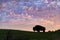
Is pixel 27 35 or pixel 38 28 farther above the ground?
pixel 38 28

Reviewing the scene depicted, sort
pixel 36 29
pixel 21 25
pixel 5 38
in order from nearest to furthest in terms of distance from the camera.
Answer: pixel 5 38 → pixel 36 29 → pixel 21 25

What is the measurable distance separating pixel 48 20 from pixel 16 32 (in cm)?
140

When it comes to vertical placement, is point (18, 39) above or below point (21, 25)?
below

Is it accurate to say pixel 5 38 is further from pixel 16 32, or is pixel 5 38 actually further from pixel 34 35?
pixel 34 35

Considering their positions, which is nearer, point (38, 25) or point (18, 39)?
point (18, 39)

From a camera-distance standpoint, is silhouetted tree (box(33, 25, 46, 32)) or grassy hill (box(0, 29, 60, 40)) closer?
grassy hill (box(0, 29, 60, 40))

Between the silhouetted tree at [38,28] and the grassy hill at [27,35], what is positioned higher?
the silhouetted tree at [38,28]

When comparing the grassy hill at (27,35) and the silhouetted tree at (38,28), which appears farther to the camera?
the silhouetted tree at (38,28)

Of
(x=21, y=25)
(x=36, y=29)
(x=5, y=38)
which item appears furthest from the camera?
(x=21, y=25)

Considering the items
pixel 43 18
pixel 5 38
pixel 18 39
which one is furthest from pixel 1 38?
pixel 43 18

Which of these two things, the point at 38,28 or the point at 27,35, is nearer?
the point at 27,35

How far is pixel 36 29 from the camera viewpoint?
564 centimetres

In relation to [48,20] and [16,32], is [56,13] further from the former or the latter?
[16,32]

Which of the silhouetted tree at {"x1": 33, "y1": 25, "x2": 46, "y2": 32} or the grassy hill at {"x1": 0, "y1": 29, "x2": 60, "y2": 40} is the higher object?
the silhouetted tree at {"x1": 33, "y1": 25, "x2": 46, "y2": 32}
